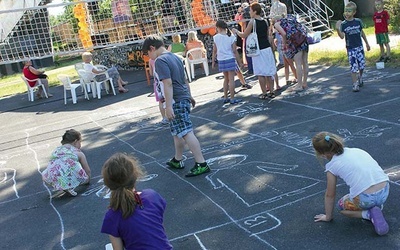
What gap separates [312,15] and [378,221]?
642 inches

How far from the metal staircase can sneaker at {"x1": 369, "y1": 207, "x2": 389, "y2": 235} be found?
1509 cm

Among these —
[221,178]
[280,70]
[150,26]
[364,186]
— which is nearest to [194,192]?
[221,178]

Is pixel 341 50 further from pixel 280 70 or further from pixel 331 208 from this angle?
pixel 331 208

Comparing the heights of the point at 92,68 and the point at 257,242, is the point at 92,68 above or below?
above

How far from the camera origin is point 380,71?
34.5 ft

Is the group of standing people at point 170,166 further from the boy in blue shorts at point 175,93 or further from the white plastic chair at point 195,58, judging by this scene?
the white plastic chair at point 195,58

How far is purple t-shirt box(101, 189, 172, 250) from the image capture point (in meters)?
3.15

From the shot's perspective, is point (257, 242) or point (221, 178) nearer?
point (257, 242)

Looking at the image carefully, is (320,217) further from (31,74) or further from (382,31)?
(31,74)

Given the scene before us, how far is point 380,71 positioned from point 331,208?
7.03m

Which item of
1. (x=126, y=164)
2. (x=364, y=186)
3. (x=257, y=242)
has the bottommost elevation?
(x=257, y=242)

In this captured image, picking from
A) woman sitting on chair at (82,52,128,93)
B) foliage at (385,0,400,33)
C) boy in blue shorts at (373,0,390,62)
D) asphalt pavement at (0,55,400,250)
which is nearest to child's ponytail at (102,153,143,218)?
asphalt pavement at (0,55,400,250)

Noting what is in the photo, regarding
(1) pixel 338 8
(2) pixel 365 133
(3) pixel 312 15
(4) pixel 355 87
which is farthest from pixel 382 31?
(1) pixel 338 8

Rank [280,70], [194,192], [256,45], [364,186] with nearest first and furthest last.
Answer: [364,186] → [194,192] → [256,45] → [280,70]
